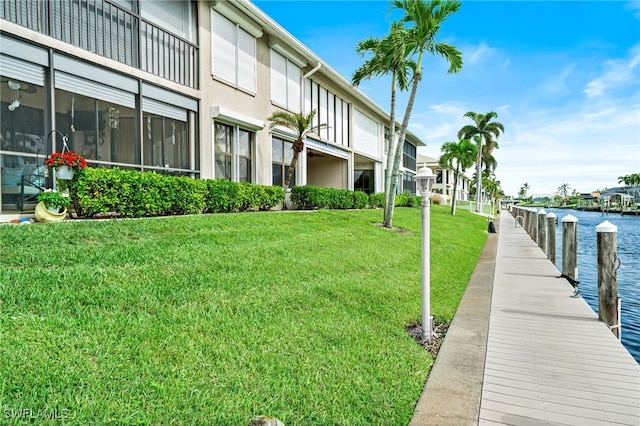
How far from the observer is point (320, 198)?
15.7 meters

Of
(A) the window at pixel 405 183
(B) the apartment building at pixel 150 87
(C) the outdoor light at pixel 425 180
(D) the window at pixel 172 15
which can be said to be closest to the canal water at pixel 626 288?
(C) the outdoor light at pixel 425 180

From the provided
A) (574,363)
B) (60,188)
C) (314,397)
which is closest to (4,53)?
(60,188)

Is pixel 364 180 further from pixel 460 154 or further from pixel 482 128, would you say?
pixel 482 128

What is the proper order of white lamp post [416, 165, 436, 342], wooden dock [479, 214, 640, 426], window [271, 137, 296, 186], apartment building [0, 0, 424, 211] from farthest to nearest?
window [271, 137, 296, 186]
apartment building [0, 0, 424, 211]
white lamp post [416, 165, 436, 342]
wooden dock [479, 214, 640, 426]

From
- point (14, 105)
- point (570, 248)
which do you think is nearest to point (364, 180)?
point (570, 248)

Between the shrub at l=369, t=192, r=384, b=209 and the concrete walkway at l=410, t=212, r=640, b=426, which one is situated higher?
the shrub at l=369, t=192, r=384, b=209

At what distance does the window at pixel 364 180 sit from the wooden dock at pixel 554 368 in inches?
822

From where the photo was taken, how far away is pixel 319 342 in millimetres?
3924

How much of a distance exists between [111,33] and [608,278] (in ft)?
37.8

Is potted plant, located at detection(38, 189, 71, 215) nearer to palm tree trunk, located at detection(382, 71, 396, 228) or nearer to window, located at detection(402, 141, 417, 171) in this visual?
palm tree trunk, located at detection(382, 71, 396, 228)

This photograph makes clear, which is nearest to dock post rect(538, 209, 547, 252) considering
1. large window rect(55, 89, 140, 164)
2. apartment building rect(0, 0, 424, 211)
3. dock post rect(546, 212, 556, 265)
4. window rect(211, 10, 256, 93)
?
dock post rect(546, 212, 556, 265)

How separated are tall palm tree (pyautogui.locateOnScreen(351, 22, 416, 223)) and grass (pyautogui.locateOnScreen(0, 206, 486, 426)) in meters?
7.97

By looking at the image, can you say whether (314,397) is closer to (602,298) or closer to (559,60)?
(602,298)

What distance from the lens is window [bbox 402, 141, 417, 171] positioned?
112 feet
